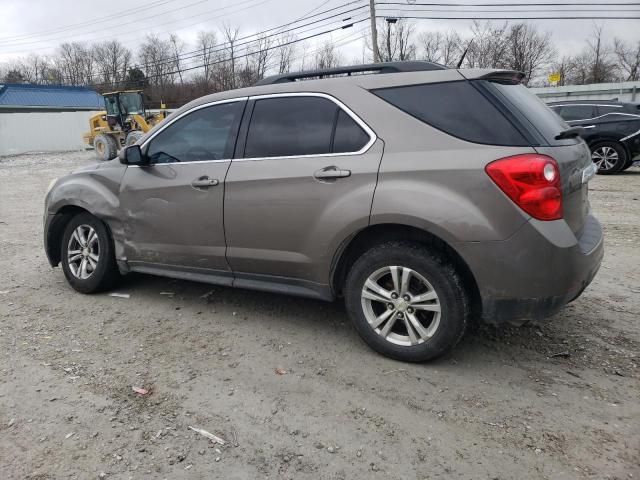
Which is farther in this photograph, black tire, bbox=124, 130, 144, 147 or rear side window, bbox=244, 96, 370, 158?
black tire, bbox=124, 130, 144, 147

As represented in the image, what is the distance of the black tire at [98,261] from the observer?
4.66 m

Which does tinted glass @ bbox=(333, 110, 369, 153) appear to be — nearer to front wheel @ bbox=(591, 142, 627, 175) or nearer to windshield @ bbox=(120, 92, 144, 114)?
front wheel @ bbox=(591, 142, 627, 175)

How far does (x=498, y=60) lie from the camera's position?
5450cm

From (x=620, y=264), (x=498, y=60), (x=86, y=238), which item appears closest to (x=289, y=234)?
(x=86, y=238)

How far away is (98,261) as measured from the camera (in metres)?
4.71

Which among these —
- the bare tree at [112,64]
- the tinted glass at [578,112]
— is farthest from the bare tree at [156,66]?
the tinted glass at [578,112]

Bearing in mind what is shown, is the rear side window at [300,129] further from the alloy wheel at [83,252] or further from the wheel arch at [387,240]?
the alloy wheel at [83,252]

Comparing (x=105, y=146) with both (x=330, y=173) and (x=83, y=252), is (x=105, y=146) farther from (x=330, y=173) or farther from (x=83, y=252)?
(x=330, y=173)

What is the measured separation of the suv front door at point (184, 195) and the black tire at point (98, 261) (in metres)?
0.28

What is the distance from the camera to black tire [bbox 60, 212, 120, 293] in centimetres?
466

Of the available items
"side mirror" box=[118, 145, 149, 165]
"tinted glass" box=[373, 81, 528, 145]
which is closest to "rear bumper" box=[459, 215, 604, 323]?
"tinted glass" box=[373, 81, 528, 145]

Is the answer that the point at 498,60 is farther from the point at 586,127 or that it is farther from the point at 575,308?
the point at 575,308

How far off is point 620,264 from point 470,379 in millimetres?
3100

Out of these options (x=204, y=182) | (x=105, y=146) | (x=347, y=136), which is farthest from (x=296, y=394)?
(x=105, y=146)
